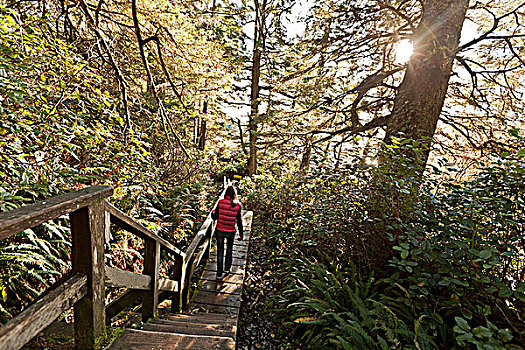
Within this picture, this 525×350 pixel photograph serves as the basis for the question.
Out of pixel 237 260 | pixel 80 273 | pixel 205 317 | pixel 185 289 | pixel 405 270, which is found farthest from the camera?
pixel 237 260

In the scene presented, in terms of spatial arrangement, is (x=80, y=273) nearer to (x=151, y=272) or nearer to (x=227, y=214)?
(x=151, y=272)

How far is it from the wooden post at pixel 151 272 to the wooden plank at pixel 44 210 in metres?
1.19

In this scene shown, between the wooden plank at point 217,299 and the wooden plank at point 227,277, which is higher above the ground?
the wooden plank at point 217,299

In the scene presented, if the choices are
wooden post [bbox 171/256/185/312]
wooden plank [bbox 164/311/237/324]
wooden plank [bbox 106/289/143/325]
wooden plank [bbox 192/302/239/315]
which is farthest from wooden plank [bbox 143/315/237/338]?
wooden plank [bbox 192/302/239/315]

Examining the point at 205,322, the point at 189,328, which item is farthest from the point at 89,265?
the point at 205,322

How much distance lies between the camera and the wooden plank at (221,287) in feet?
15.6

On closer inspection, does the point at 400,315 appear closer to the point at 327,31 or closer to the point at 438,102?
the point at 438,102

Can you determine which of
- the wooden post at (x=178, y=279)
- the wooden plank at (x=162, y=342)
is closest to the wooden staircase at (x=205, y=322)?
the wooden plank at (x=162, y=342)

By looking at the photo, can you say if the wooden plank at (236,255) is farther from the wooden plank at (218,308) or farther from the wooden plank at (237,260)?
the wooden plank at (218,308)

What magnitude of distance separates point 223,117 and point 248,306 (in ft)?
42.9

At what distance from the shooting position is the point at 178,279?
3.72m

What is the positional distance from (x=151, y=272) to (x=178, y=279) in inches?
41.8

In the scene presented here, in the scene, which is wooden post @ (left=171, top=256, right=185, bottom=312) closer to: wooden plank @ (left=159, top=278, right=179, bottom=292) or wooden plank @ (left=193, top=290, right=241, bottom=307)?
wooden plank @ (left=159, top=278, right=179, bottom=292)

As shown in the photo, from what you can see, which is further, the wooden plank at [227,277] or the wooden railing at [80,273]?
the wooden plank at [227,277]
